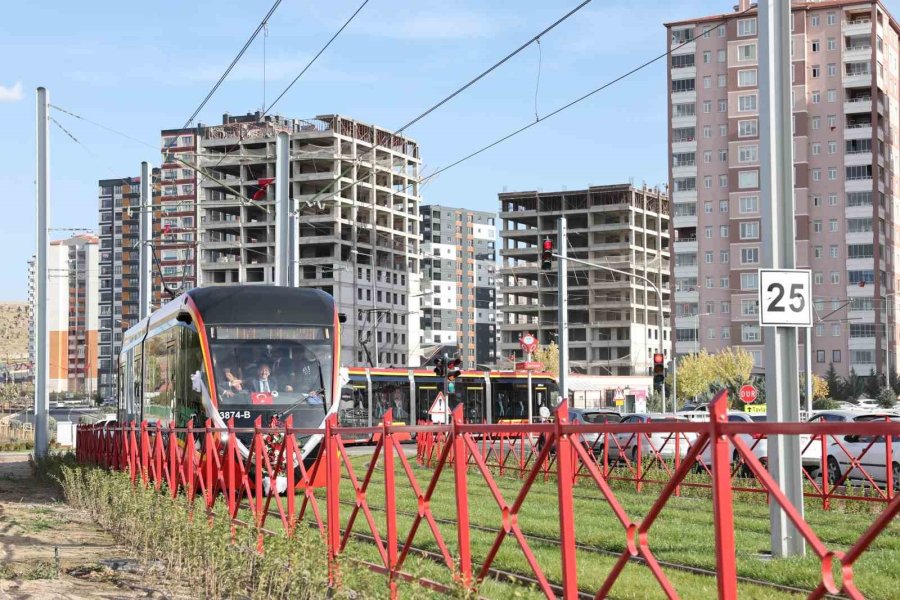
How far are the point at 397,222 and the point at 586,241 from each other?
22402 millimetres

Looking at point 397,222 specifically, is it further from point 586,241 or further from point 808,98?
point 808,98

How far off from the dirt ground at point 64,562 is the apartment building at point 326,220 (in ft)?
331

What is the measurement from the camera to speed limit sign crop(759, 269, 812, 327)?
39.7 feet

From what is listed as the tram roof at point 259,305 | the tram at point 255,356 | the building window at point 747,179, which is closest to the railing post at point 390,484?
the tram at point 255,356

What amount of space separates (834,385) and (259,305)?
8384cm

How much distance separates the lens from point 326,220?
12288cm

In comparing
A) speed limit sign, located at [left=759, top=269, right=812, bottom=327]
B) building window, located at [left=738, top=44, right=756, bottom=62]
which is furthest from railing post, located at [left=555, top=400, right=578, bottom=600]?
building window, located at [left=738, top=44, right=756, bottom=62]

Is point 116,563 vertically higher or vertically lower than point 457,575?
lower

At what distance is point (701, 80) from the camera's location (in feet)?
362

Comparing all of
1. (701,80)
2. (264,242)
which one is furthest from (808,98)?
(264,242)

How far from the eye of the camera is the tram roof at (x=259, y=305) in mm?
21984

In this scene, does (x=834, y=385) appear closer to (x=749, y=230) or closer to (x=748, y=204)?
(x=749, y=230)

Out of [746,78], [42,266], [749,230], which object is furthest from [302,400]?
[746,78]

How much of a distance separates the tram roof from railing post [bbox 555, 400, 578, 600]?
15.7 meters
